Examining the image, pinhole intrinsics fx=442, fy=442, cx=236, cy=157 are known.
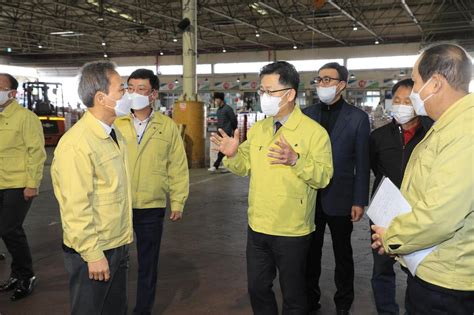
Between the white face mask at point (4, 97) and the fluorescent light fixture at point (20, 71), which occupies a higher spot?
the fluorescent light fixture at point (20, 71)

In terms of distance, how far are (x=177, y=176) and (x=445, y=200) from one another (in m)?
2.03

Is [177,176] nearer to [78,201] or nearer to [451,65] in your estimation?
[78,201]

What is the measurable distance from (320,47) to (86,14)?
13.0 meters

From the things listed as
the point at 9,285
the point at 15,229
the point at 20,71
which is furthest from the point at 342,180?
the point at 20,71

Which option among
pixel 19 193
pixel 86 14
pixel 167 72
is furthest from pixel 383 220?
pixel 167 72

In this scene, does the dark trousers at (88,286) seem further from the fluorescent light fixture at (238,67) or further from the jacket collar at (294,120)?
the fluorescent light fixture at (238,67)

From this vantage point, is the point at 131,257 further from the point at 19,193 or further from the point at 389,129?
the point at 389,129

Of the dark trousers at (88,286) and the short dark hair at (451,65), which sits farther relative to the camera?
the dark trousers at (88,286)

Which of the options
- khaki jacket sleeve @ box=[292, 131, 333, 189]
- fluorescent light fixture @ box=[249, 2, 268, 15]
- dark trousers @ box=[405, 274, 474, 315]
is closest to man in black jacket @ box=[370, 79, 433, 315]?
khaki jacket sleeve @ box=[292, 131, 333, 189]

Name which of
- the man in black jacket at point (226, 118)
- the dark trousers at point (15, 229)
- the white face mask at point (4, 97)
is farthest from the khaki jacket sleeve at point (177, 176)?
the man in black jacket at point (226, 118)

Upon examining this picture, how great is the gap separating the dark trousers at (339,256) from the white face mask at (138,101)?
1.44 meters

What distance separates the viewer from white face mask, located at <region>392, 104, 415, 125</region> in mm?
2871

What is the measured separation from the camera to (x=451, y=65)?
168 centimetres

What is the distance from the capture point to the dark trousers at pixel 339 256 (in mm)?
3211
